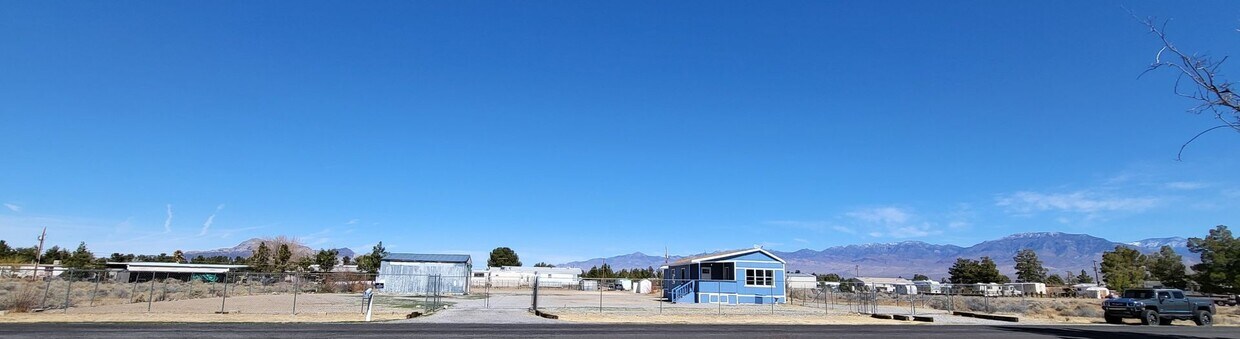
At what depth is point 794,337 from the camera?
19984 millimetres

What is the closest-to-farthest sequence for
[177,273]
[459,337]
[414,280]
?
[459,337] → [414,280] → [177,273]

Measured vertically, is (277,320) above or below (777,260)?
below

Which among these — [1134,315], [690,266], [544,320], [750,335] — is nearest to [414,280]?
[690,266]

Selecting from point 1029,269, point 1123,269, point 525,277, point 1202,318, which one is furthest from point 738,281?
point 1029,269

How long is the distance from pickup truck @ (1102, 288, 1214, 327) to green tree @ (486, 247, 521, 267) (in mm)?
119714

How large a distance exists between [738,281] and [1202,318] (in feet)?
73.7

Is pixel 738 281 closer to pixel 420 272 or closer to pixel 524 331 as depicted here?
pixel 524 331

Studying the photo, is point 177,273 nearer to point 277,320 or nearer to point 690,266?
point 690,266

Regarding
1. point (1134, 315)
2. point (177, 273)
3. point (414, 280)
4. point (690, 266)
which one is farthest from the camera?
point (177, 273)

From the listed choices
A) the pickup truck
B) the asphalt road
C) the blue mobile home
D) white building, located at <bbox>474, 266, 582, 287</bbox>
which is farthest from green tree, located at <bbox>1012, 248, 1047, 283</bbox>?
the asphalt road

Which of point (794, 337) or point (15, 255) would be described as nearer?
point (794, 337)

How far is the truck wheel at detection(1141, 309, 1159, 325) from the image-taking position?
98.1 feet

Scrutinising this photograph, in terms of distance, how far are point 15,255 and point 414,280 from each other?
6975cm

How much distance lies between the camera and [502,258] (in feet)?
466
